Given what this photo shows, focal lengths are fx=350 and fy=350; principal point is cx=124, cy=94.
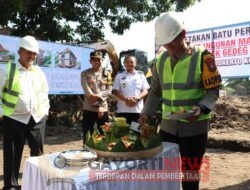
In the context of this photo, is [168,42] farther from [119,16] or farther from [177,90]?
[119,16]

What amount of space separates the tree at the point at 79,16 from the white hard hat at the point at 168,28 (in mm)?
8563

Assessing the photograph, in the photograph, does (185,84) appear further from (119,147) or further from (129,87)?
(129,87)

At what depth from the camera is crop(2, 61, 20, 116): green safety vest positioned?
409 cm

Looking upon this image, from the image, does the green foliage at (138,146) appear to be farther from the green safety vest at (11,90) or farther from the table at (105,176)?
the green safety vest at (11,90)

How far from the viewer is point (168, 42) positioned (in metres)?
2.70

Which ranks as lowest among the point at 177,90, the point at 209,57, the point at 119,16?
the point at 177,90

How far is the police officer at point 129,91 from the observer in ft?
18.1

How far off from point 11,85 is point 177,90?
2135mm

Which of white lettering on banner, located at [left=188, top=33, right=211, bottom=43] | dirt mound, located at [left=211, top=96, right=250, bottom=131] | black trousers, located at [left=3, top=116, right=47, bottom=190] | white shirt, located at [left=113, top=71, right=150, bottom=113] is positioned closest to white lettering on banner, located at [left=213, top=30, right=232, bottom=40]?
white lettering on banner, located at [left=188, top=33, right=211, bottom=43]

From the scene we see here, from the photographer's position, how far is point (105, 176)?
2.13 m

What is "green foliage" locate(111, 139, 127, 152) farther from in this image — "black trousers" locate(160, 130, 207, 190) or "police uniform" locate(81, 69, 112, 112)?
"police uniform" locate(81, 69, 112, 112)

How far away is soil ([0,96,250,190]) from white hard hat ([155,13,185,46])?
8.84 feet

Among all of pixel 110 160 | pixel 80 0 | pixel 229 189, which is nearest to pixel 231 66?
pixel 229 189

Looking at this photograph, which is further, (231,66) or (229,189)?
(231,66)
